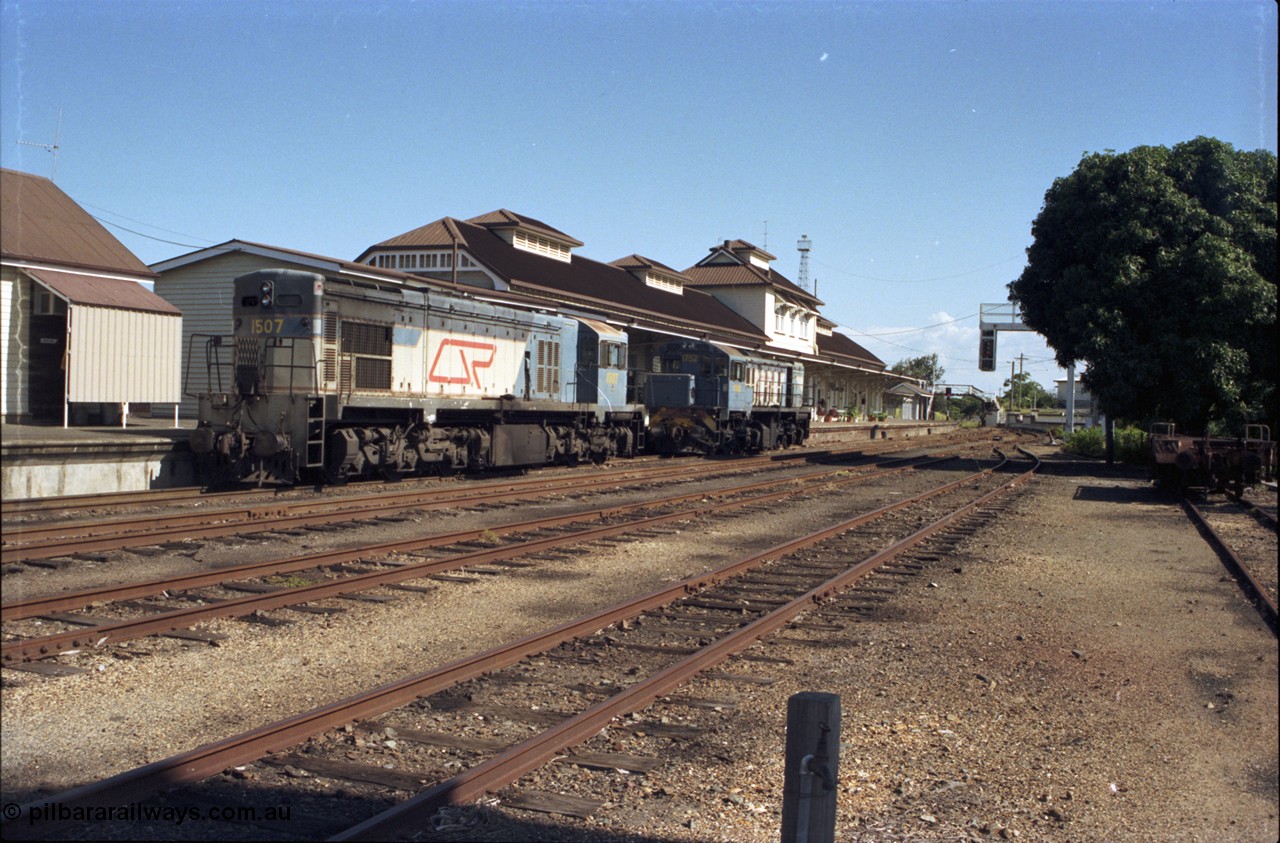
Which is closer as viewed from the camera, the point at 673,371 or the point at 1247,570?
the point at 1247,570

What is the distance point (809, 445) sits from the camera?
4256 centimetres

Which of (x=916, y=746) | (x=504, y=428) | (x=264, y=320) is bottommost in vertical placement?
(x=916, y=746)

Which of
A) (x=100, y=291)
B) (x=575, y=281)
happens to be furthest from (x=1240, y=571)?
(x=575, y=281)

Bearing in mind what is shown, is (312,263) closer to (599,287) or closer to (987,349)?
(599,287)

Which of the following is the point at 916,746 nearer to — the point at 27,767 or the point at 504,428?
the point at 27,767

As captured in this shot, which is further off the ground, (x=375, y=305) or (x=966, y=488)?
(x=375, y=305)

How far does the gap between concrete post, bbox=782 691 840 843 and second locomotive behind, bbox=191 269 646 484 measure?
43.4 ft

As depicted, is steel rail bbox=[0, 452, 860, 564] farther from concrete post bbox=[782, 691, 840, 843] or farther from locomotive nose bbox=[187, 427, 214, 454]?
concrete post bbox=[782, 691, 840, 843]

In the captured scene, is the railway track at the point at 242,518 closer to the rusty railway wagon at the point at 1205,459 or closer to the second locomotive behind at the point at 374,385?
the second locomotive behind at the point at 374,385

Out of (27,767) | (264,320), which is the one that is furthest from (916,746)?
(264,320)

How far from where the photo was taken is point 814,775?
3664 mm

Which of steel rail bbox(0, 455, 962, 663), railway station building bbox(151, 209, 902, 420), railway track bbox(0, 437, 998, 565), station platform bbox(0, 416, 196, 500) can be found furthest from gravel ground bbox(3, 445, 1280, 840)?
railway station building bbox(151, 209, 902, 420)

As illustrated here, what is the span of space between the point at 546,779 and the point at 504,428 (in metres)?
16.0

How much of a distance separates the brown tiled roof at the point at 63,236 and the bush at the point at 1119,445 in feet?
90.0
